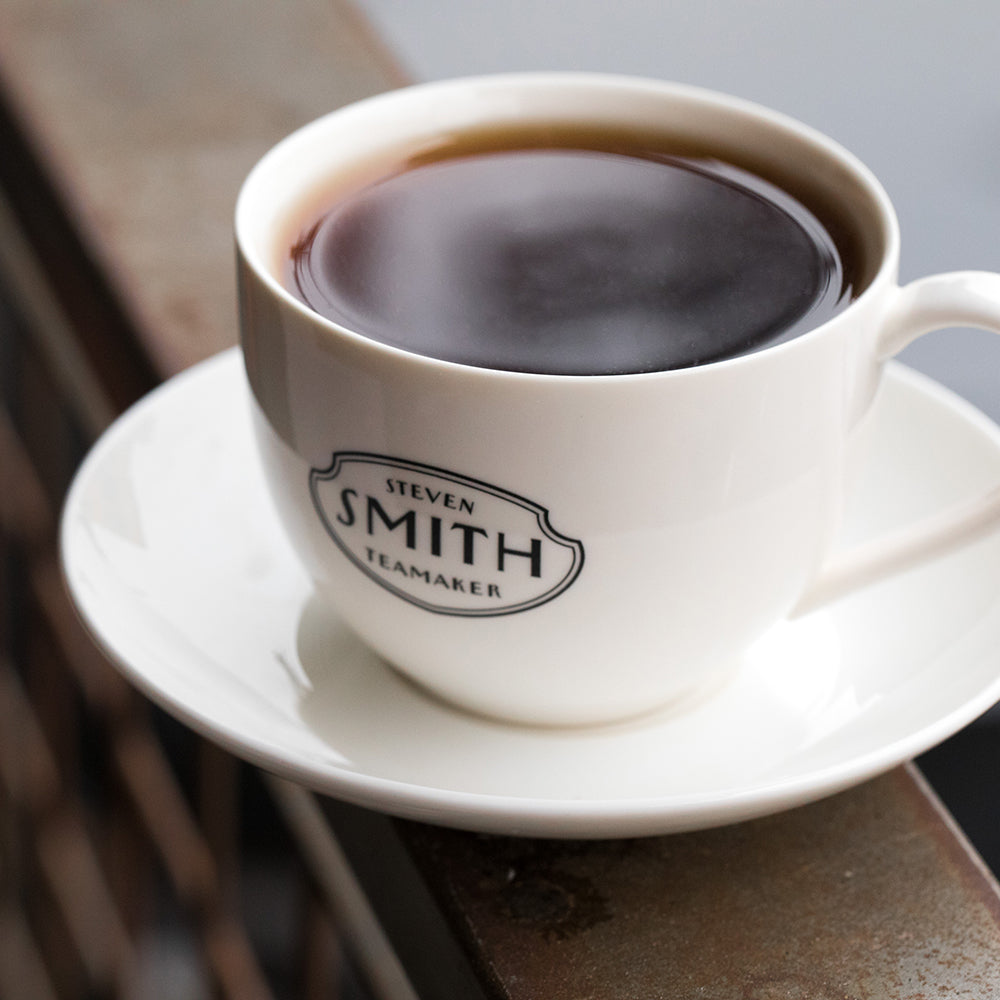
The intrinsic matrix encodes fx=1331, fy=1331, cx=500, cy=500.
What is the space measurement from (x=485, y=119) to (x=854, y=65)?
389 millimetres

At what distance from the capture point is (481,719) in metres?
0.51

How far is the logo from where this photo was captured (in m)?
0.43

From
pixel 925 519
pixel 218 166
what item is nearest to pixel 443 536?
pixel 925 519

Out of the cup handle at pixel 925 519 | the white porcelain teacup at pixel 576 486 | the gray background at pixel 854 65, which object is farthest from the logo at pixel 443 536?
the gray background at pixel 854 65

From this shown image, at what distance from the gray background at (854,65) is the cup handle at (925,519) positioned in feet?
0.69

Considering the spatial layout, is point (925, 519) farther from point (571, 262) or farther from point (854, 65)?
point (854, 65)

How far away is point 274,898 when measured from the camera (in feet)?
4.88

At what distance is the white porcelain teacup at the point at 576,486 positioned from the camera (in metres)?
0.41

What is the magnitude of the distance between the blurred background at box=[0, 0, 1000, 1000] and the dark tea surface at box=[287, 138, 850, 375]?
0.21 m

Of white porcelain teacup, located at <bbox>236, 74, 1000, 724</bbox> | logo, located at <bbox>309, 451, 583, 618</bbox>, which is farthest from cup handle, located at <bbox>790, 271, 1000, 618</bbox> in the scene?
logo, located at <bbox>309, 451, 583, 618</bbox>

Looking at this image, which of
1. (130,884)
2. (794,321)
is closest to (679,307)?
(794,321)

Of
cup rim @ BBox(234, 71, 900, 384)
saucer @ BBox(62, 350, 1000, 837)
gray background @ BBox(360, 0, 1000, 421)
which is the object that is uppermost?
cup rim @ BBox(234, 71, 900, 384)

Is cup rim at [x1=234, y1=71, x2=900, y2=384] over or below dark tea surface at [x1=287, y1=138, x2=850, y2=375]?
over

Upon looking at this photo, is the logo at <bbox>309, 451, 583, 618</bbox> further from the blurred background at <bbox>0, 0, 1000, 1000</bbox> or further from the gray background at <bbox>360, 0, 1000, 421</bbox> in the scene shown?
the gray background at <bbox>360, 0, 1000, 421</bbox>
